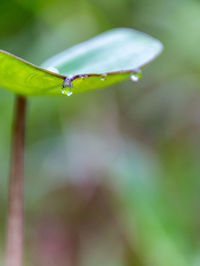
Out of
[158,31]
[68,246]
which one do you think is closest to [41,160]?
[68,246]

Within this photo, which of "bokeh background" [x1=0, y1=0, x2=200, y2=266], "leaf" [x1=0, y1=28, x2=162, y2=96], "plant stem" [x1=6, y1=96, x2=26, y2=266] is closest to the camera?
"leaf" [x1=0, y1=28, x2=162, y2=96]

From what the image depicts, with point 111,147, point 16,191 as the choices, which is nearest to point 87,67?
point 16,191

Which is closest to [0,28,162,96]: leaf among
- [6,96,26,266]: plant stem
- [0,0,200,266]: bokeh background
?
[6,96,26,266]: plant stem

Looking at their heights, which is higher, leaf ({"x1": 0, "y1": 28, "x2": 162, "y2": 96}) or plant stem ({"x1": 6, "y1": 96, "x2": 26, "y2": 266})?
leaf ({"x1": 0, "y1": 28, "x2": 162, "y2": 96})

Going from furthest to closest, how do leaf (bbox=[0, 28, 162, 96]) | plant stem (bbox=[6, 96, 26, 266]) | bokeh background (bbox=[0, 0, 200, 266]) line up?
bokeh background (bbox=[0, 0, 200, 266])
plant stem (bbox=[6, 96, 26, 266])
leaf (bbox=[0, 28, 162, 96])

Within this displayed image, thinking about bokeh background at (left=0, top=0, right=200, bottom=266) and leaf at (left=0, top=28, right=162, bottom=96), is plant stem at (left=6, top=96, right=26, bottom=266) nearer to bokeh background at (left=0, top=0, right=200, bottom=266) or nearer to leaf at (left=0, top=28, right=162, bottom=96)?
leaf at (left=0, top=28, right=162, bottom=96)

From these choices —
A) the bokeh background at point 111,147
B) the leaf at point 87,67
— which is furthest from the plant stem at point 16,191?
the bokeh background at point 111,147

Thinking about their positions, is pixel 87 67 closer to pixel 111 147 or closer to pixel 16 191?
pixel 16 191
